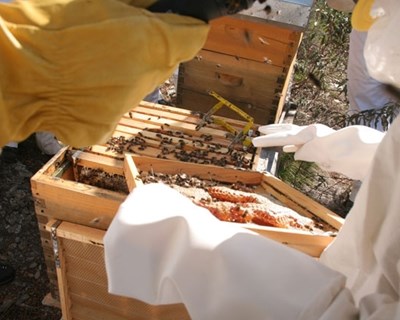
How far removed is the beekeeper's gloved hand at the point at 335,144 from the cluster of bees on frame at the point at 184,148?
0.60 ft

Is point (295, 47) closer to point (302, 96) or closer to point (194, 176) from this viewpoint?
point (194, 176)

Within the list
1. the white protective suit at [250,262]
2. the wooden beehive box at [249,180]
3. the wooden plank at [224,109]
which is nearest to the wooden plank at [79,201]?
the wooden beehive box at [249,180]

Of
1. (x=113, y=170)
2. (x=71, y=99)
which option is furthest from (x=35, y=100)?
(x=113, y=170)

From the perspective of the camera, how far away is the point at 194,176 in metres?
1.84

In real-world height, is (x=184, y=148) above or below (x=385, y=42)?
below

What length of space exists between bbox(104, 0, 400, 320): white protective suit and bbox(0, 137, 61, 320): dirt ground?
63.6 inches

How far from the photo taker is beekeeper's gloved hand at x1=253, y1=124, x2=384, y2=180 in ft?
5.29

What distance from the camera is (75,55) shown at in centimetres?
69

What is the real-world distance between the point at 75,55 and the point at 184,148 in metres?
1.42

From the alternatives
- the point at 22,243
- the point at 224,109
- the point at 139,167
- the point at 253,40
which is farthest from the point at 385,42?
the point at 22,243

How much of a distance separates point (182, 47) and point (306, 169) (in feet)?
10.3

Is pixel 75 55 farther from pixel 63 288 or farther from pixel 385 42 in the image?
pixel 63 288

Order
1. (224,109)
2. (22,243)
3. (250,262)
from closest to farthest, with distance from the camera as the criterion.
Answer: (250,262)
(22,243)
(224,109)

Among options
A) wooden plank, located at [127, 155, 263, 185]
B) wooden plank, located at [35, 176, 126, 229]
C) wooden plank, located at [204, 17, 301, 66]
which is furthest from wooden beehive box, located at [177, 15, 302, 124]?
wooden plank, located at [35, 176, 126, 229]
